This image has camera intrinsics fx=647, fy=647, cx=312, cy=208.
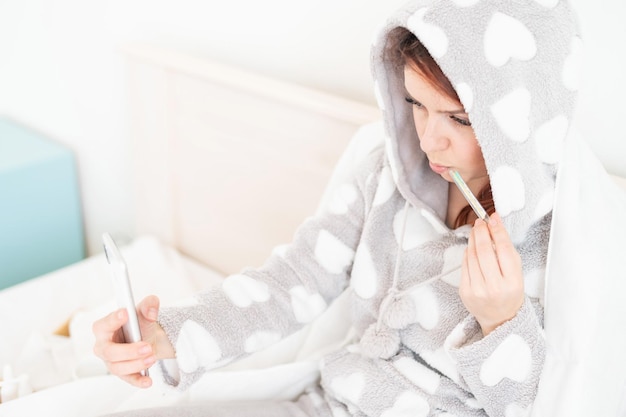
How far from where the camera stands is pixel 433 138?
29.1 inches

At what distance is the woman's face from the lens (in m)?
0.73

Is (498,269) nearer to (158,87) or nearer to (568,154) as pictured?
(568,154)

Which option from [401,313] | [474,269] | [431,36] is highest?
[431,36]

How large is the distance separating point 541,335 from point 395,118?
331 millimetres

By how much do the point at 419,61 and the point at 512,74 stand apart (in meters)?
0.11

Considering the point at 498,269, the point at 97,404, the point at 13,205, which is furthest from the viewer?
the point at 13,205

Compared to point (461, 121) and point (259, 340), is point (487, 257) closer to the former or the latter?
point (461, 121)

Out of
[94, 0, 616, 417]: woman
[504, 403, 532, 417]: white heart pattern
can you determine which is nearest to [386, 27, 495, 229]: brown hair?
[94, 0, 616, 417]: woman

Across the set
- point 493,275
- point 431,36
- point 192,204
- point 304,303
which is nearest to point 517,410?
point 493,275

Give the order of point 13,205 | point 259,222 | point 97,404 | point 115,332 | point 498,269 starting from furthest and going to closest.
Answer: point 13,205 → point 259,222 → point 97,404 → point 115,332 → point 498,269

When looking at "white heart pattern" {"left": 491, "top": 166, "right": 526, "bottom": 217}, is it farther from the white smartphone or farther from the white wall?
the white smartphone

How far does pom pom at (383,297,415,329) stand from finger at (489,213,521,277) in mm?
181

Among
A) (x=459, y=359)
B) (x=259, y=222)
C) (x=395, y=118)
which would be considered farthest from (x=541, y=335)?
(x=259, y=222)

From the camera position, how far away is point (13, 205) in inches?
61.2
